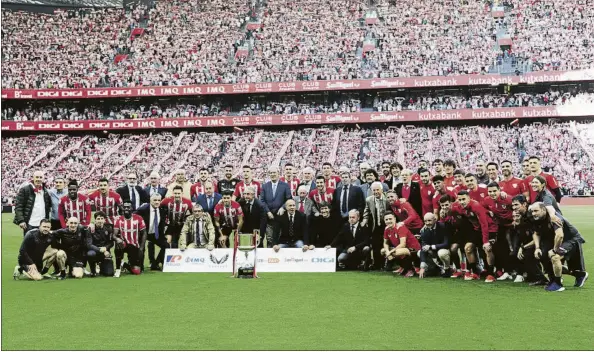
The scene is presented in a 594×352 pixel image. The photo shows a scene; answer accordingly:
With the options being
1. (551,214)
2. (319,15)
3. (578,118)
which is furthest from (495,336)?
(319,15)

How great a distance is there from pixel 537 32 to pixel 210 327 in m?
41.3

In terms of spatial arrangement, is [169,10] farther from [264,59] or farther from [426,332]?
[426,332]

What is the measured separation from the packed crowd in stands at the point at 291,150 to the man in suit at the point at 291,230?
26.8 m

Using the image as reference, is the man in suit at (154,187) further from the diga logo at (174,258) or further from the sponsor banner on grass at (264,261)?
the sponsor banner on grass at (264,261)

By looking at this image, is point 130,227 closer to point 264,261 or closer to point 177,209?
point 177,209

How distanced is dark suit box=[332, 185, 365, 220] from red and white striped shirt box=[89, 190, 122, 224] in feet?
13.2

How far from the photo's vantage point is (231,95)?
46.4 m

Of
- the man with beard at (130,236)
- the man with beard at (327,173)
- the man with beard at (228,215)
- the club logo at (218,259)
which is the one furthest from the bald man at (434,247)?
the man with beard at (130,236)

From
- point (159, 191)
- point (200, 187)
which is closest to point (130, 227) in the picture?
point (159, 191)

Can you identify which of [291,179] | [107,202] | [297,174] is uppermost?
[297,174]

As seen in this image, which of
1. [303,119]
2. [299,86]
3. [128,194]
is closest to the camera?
[128,194]

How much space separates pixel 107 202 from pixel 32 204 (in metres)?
1.30

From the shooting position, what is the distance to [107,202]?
12195 millimetres

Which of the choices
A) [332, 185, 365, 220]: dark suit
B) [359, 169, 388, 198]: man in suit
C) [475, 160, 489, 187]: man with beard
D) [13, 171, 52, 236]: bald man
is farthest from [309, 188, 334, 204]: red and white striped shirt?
[13, 171, 52, 236]: bald man
